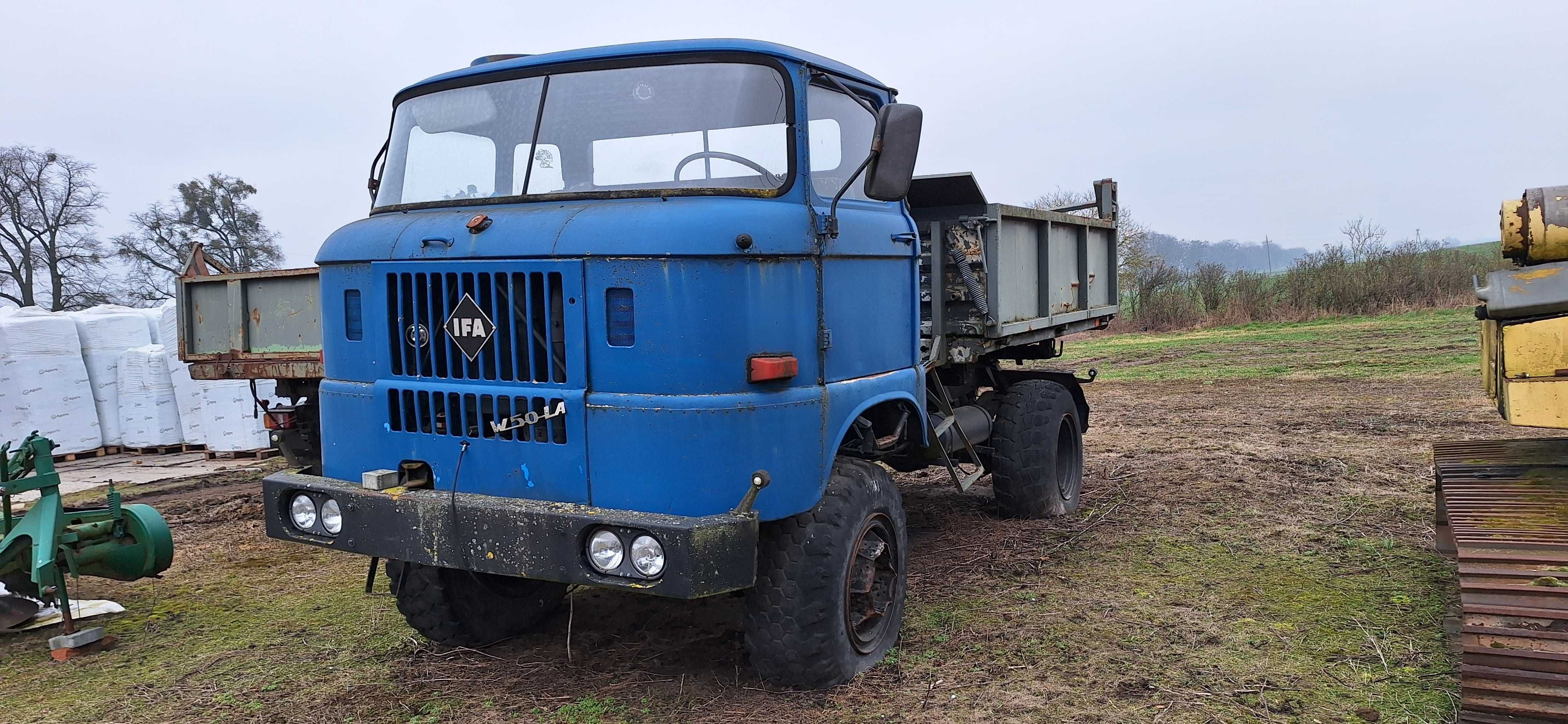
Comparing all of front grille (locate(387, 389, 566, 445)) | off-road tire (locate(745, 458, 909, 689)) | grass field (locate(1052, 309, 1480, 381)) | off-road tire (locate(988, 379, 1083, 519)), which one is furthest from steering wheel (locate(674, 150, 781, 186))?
grass field (locate(1052, 309, 1480, 381))

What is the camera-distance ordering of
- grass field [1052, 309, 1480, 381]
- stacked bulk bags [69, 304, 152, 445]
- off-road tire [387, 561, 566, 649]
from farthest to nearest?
grass field [1052, 309, 1480, 381]
stacked bulk bags [69, 304, 152, 445]
off-road tire [387, 561, 566, 649]

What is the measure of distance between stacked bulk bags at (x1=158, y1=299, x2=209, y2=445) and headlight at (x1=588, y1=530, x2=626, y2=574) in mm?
9146

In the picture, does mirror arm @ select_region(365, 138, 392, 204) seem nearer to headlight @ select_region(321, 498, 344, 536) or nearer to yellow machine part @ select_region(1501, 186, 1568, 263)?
headlight @ select_region(321, 498, 344, 536)

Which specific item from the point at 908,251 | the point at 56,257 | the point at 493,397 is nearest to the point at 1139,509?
the point at 908,251

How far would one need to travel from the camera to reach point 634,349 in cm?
372

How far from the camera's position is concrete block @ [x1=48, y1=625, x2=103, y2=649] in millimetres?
4953

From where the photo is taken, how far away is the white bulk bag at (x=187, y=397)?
36.8 ft

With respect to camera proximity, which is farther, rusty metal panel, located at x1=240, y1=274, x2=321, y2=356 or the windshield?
rusty metal panel, located at x1=240, y1=274, x2=321, y2=356

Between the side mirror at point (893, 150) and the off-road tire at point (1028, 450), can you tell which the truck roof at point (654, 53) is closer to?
the side mirror at point (893, 150)

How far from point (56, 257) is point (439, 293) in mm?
28324

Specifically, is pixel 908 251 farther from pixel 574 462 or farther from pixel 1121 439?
pixel 1121 439

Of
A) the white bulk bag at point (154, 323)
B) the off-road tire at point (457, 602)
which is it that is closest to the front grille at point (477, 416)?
the off-road tire at point (457, 602)

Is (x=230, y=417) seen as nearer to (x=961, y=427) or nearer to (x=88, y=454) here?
(x=88, y=454)

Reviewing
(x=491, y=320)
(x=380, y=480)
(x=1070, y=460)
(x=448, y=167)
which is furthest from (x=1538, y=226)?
(x=380, y=480)
